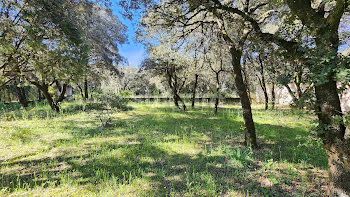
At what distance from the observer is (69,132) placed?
6332mm

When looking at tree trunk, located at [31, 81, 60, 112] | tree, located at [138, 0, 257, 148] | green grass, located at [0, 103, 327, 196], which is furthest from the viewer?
tree trunk, located at [31, 81, 60, 112]

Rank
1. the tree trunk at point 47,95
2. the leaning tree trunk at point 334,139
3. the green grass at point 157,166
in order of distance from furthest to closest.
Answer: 1. the tree trunk at point 47,95
2. the green grass at point 157,166
3. the leaning tree trunk at point 334,139

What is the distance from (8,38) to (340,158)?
26.4 feet

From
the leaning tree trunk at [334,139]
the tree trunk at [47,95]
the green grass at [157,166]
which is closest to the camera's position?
the leaning tree trunk at [334,139]

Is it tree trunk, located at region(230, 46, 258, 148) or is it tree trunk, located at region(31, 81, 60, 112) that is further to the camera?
tree trunk, located at region(31, 81, 60, 112)

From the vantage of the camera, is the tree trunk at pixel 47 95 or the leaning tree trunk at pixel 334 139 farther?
the tree trunk at pixel 47 95

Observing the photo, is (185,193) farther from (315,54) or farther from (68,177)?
(315,54)

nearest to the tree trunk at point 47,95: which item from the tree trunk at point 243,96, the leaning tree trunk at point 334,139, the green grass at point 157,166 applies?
the green grass at point 157,166

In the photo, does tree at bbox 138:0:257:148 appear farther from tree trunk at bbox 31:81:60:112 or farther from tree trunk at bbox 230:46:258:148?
tree trunk at bbox 31:81:60:112

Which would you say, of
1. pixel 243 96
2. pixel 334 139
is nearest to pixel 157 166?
pixel 243 96

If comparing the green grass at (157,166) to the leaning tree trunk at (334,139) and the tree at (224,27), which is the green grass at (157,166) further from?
the tree at (224,27)

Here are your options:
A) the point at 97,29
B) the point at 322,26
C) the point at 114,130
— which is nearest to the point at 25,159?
the point at 114,130

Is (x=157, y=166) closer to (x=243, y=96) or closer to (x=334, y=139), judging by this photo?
(x=243, y=96)

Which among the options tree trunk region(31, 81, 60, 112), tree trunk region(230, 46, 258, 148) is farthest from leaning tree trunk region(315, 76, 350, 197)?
tree trunk region(31, 81, 60, 112)
